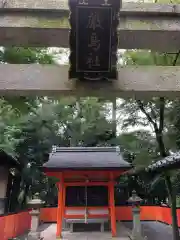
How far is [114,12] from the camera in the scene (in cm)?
234

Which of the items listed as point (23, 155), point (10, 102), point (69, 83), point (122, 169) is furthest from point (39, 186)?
point (69, 83)

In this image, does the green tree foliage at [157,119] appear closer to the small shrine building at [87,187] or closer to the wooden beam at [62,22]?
the small shrine building at [87,187]

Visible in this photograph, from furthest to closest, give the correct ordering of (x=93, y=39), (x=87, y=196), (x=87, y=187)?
(x=87, y=187)
(x=87, y=196)
(x=93, y=39)

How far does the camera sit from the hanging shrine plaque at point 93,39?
2320 millimetres

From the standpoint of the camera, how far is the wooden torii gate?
8.34 feet

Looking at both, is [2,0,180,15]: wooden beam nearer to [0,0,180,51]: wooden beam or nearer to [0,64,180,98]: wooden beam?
[0,0,180,51]: wooden beam

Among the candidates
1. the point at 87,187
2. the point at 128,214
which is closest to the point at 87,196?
the point at 87,187

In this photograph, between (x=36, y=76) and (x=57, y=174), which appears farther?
(x=57, y=174)

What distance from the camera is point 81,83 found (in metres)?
2.54

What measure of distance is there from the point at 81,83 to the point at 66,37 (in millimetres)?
574

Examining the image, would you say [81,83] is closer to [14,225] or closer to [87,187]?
[14,225]

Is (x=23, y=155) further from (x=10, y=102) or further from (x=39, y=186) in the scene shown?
(x=10, y=102)

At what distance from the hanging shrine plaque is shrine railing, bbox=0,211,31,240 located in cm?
776

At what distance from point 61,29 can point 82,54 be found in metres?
0.34
